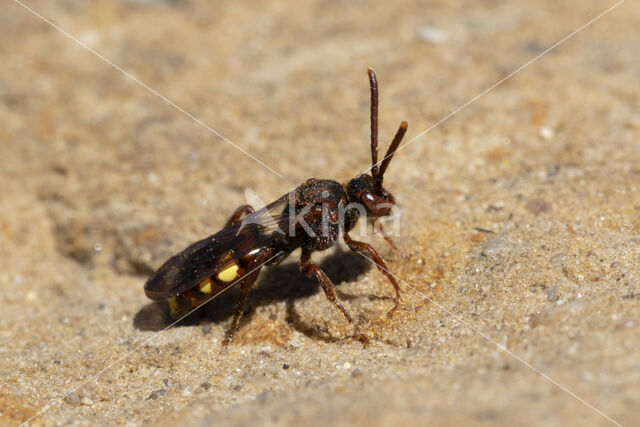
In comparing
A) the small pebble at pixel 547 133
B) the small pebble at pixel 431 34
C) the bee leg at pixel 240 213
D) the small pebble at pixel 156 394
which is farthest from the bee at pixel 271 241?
the small pebble at pixel 431 34

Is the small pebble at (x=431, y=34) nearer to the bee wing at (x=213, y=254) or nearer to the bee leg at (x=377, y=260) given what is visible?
the bee leg at (x=377, y=260)

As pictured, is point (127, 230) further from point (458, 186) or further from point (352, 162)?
point (458, 186)

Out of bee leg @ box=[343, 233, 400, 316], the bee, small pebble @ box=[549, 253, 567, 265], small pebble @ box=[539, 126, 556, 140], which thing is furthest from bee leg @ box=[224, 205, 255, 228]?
small pebble @ box=[539, 126, 556, 140]

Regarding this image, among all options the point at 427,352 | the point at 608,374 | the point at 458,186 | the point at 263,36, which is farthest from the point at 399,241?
the point at 263,36

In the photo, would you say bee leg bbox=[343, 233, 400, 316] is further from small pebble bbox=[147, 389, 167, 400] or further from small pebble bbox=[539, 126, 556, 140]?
small pebble bbox=[539, 126, 556, 140]

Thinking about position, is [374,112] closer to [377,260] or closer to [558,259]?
[377,260]

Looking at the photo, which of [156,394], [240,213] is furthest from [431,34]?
[156,394]

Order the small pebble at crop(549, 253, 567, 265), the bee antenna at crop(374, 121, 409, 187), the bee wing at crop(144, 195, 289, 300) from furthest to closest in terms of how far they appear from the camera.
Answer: the bee wing at crop(144, 195, 289, 300) → the small pebble at crop(549, 253, 567, 265) → the bee antenna at crop(374, 121, 409, 187)
